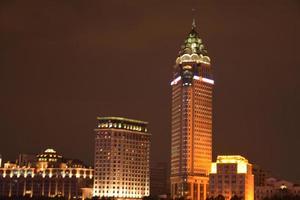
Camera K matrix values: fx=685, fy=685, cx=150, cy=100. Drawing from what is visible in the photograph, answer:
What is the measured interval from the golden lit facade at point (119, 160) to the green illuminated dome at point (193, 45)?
21.8 m

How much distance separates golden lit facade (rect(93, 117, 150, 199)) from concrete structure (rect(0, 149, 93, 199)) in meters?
9.03

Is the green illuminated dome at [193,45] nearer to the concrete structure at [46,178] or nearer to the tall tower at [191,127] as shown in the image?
the tall tower at [191,127]

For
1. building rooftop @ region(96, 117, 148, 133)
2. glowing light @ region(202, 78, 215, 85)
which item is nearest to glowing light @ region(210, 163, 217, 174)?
glowing light @ region(202, 78, 215, 85)

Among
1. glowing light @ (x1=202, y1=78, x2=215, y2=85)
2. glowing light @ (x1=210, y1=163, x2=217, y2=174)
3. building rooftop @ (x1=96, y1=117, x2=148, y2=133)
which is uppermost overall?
glowing light @ (x1=202, y1=78, x2=215, y2=85)

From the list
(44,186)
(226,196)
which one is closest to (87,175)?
(44,186)

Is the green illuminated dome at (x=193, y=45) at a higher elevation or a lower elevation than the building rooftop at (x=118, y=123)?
higher

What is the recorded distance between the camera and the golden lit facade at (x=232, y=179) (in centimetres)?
14100

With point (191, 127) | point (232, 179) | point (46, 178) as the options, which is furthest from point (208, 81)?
point (46, 178)

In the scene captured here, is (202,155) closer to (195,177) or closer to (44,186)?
(195,177)

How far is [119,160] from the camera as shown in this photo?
16125 centimetres

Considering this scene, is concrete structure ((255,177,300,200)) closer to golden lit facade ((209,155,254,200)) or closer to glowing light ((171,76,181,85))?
golden lit facade ((209,155,254,200))

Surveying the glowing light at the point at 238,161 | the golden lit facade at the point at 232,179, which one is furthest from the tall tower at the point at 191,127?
the glowing light at the point at 238,161

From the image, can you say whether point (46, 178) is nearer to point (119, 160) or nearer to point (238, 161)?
point (119, 160)

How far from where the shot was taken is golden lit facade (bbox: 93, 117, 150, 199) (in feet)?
526
